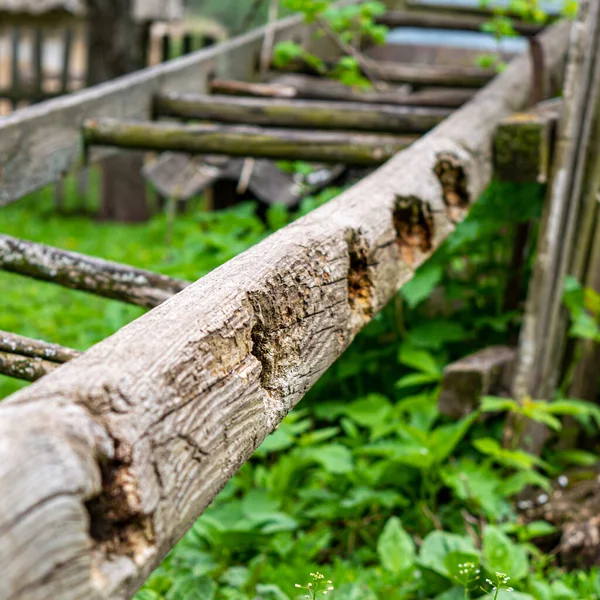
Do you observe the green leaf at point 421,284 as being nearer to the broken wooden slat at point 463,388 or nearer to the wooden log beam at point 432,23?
the broken wooden slat at point 463,388

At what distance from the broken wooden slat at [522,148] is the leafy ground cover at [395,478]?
0.35 metres

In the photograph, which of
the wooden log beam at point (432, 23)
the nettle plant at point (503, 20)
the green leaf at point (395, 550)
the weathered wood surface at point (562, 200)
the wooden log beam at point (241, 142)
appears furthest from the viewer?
the wooden log beam at point (432, 23)

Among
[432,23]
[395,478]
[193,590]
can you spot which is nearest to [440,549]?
[395,478]

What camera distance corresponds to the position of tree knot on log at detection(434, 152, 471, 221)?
2262 millimetres

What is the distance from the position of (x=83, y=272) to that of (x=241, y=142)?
126 cm

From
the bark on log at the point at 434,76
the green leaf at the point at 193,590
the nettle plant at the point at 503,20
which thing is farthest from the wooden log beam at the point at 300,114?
the green leaf at the point at 193,590

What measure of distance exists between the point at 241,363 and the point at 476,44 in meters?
5.55

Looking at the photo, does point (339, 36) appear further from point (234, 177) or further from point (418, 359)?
point (418, 359)

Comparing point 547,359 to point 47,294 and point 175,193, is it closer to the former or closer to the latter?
point 175,193

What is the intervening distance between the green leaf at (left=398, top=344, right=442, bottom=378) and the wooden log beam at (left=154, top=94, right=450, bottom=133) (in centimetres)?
98

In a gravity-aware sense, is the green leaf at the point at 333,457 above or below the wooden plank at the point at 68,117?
below

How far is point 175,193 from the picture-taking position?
4.54m

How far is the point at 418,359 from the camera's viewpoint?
9.94 feet

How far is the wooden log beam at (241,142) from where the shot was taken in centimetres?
302
